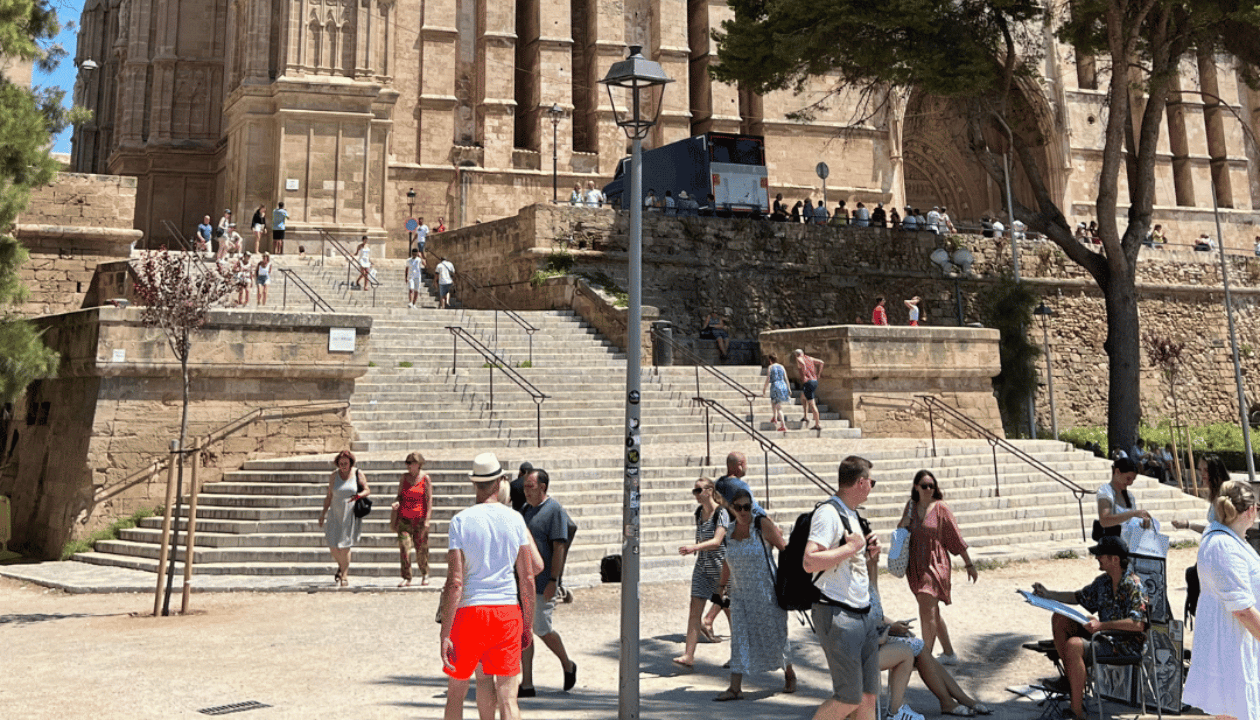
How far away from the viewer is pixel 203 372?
45.8 feet

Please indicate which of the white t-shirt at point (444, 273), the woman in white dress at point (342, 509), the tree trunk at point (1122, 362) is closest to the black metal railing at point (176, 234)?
the white t-shirt at point (444, 273)

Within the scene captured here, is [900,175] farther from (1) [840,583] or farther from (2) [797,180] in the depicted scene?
(1) [840,583]

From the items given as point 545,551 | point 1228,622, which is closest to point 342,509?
point 545,551

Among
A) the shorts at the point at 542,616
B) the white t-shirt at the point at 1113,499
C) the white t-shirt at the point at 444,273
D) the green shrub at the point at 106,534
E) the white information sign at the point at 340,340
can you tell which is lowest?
the shorts at the point at 542,616

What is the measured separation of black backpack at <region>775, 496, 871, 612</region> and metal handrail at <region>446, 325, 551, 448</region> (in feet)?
32.6

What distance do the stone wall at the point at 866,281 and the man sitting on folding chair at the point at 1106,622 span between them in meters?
17.4

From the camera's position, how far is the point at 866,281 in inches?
1040

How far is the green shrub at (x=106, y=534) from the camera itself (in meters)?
12.8

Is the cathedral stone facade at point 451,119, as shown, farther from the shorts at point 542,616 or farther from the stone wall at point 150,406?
the shorts at point 542,616

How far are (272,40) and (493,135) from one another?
786 centimetres

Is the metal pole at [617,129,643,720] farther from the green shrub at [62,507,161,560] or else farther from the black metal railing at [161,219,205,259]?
the black metal railing at [161,219,205,259]

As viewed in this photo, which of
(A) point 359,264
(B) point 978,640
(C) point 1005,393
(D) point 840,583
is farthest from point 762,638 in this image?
(C) point 1005,393

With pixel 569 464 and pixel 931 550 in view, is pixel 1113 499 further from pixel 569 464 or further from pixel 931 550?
pixel 569 464

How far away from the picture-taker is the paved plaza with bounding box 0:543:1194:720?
20.2ft
